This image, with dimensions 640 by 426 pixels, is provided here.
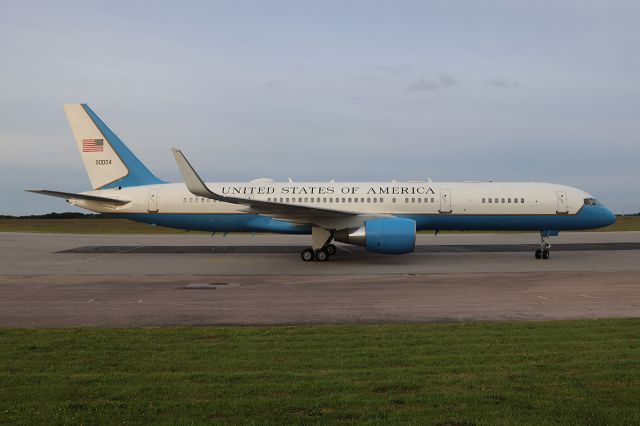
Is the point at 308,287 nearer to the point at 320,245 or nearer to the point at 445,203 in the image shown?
the point at 320,245

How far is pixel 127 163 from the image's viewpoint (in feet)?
88.1

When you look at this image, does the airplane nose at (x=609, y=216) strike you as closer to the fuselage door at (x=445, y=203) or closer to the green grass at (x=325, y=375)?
the fuselage door at (x=445, y=203)

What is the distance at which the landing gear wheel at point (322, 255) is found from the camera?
23.4m

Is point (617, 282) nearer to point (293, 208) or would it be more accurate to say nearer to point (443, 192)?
point (443, 192)

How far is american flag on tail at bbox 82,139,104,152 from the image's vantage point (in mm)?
26594

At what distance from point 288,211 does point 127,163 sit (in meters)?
9.85

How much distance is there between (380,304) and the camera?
43.3 ft

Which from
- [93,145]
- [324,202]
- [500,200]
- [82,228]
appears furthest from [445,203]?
[82,228]

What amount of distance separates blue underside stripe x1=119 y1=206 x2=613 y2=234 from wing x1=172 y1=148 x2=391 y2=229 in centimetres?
153

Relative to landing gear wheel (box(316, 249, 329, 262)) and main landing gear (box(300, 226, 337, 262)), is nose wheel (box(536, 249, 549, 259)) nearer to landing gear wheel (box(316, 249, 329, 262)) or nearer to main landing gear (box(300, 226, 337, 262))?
main landing gear (box(300, 226, 337, 262))

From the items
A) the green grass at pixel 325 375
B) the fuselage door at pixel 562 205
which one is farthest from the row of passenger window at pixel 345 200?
the green grass at pixel 325 375

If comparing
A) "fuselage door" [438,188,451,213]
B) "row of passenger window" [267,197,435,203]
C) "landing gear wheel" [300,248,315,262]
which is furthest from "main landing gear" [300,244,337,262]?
"fuselage door" [438,188,451,213]

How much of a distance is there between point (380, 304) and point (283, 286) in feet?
13.2

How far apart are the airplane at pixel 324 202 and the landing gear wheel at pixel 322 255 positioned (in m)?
0.04
